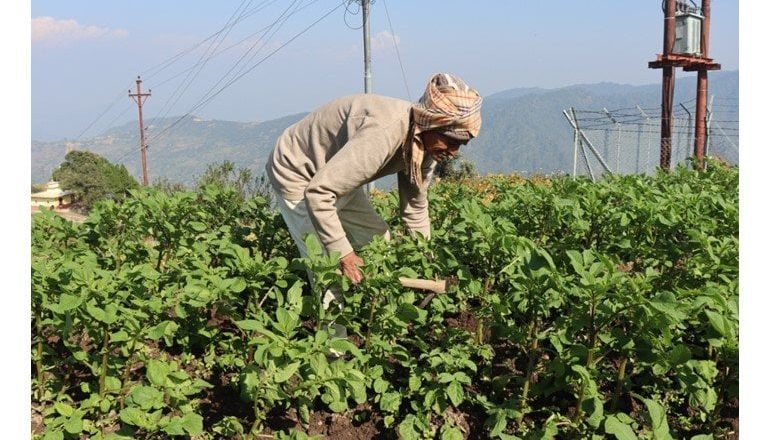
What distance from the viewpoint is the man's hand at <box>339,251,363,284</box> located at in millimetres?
2959

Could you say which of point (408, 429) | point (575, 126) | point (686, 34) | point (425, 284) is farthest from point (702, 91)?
point (408, 429)

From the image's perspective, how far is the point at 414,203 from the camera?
358 centimetres

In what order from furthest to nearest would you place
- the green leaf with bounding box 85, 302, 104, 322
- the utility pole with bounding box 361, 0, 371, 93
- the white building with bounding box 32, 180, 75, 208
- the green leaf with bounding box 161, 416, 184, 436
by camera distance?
1. the white building with bounding box 32, 180, 75, 208
2. the utility pole with bounding box 361, 0, 371, 93
3. the green leaf with bounding box 85, 302, 104, 322
4. the green leaf with bounding box 161, 416, 184, 436

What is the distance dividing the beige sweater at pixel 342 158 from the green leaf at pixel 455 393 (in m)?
0.72

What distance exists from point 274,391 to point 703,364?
1.52m

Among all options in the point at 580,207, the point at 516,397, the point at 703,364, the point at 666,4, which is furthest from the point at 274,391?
the point at 666,4

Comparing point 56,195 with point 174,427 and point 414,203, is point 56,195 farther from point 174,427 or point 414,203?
point 174,427

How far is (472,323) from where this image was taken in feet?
12.4

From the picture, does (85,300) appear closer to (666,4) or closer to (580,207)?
(580,207)

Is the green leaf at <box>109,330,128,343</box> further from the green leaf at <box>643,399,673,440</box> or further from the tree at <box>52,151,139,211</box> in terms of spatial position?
the tree at <box>52,151,139,211</box>

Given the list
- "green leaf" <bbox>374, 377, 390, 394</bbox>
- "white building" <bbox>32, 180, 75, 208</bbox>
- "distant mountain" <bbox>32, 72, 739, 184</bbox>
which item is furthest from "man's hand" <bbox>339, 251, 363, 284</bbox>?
"distant mountain" <bbox>32, 72, 739, 184</bbox>

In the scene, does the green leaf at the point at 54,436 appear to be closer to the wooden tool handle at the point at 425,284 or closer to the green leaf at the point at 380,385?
the green leaf at the point at 380,385

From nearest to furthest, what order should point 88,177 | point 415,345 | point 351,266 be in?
point 351,266 < point 415,345 < point 88,177

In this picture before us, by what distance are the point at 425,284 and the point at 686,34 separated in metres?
13.9
